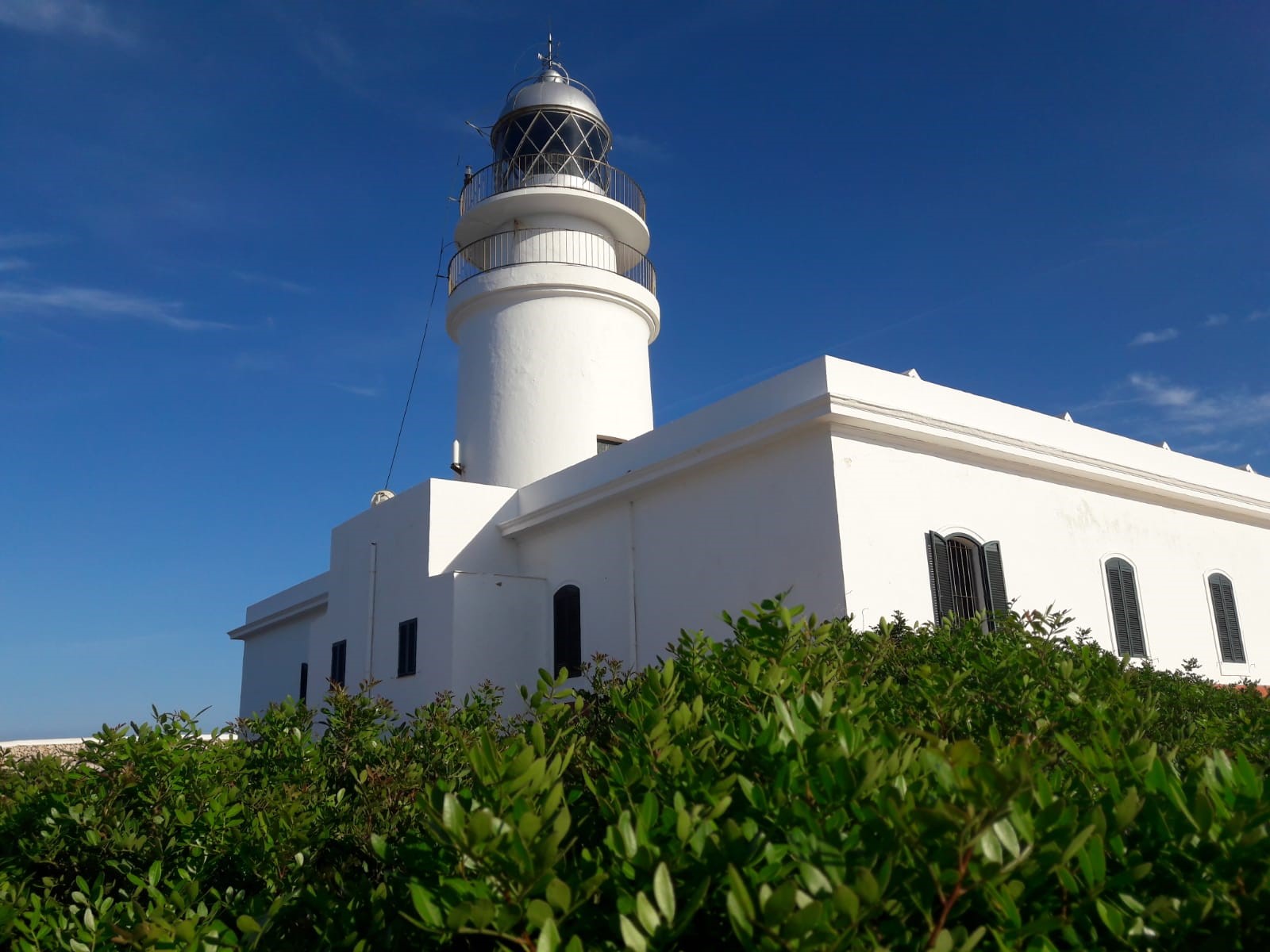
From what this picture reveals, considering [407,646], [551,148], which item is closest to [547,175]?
Result: [551,148]

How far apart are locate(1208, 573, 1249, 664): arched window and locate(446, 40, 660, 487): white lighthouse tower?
870 centimetres

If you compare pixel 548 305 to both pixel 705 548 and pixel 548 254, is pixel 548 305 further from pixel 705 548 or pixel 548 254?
pixel 705 548

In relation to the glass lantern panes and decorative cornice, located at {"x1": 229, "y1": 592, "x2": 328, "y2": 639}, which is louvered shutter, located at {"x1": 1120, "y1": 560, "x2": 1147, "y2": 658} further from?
decorative cornice, located at {"x1": 229, "y1": 592, "x2": 328, "y2": 639}

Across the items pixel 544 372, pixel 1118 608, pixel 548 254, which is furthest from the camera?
pixel 548 254

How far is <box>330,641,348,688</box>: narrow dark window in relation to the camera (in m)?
15.8

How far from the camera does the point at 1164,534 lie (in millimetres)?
13711

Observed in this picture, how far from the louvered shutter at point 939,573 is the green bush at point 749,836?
6.58 m

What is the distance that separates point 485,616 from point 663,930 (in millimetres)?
11745

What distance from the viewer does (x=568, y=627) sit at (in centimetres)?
1334

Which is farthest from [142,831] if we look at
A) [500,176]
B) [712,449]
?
[500,176]

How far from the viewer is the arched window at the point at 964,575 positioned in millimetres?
10914

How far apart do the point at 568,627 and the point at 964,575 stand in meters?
5.07

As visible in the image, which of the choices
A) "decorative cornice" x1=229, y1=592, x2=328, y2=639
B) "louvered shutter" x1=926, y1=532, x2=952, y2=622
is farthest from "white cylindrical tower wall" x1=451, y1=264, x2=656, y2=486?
"louvered shutter" x1=926, y1=532, x2=952, y2=622

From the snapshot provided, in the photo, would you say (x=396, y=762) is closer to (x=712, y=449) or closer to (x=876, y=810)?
(x=876, y=810)
